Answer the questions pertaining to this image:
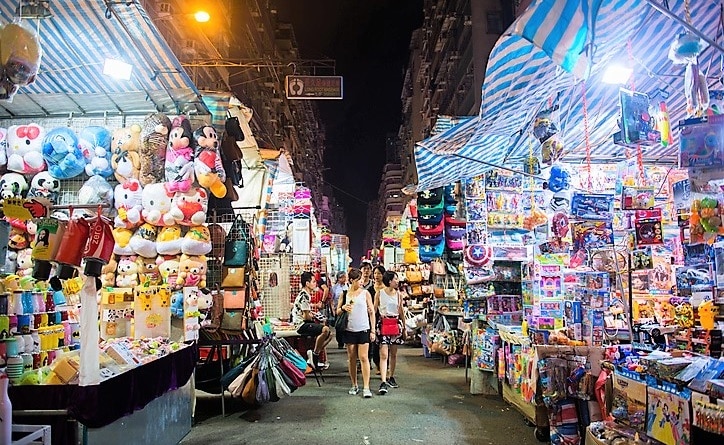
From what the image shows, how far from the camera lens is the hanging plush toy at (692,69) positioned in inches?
151

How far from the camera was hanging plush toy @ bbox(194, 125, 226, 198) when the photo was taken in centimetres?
697

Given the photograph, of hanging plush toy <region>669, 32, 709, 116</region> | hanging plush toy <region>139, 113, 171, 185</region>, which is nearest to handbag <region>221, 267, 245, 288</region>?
hanging plush toy <region>139, 113, 171, 185</region>

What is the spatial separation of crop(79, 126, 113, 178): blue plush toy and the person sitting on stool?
4.59 m

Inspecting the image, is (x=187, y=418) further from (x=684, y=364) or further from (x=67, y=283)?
(x=684, y=364)

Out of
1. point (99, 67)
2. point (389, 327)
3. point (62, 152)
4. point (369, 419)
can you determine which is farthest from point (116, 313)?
point (389, 327)

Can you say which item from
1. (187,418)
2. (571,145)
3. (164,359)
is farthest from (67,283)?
(571,145)

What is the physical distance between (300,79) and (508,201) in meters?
5.60

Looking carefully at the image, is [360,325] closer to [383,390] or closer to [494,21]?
[383,390]

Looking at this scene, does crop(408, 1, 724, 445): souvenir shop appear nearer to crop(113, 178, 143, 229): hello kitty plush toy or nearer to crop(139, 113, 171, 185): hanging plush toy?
crop(139, 113, 171, 185): hanging plush toy

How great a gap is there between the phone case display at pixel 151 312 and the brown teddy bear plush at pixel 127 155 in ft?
5.08

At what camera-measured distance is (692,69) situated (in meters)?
4.05

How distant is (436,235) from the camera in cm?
1170

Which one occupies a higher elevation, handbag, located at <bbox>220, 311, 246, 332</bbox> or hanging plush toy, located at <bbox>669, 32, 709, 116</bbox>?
hanging plush toy, located at <bbox>669, 32, 709, 116</bbox>

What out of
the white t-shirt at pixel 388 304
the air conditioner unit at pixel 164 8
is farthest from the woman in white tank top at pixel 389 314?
the air conditioner unit at pixel 164 8
